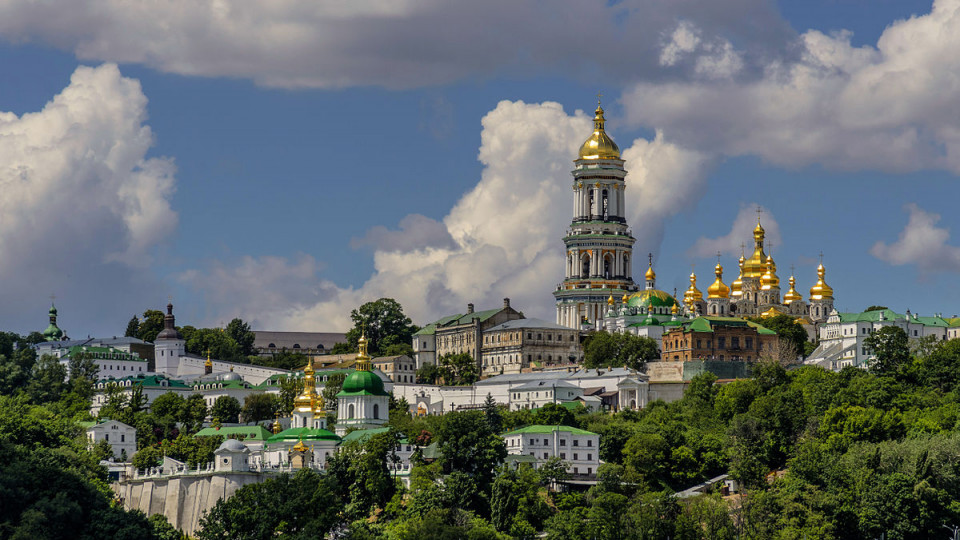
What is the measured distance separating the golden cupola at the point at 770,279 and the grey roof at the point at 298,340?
153 feet

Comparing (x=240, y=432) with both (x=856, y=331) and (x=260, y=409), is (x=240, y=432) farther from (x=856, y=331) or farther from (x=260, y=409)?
(x=856, y=331)

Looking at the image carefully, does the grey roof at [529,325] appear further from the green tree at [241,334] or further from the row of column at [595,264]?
the green tree at [241,334]

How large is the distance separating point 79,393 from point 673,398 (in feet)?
134

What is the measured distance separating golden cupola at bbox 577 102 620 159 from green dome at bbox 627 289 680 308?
11945 millimetres

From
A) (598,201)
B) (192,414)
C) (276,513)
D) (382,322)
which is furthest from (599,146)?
(276,513)

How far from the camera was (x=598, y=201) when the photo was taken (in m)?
150

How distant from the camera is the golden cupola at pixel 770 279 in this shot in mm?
157000

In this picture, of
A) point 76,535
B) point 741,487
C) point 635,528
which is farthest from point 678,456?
point 76,535

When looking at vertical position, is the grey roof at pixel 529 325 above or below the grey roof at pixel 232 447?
above

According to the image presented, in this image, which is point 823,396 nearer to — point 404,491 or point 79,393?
point 404,491

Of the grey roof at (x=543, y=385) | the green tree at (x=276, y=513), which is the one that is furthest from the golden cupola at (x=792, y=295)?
the green tree at (x=276, y=513)

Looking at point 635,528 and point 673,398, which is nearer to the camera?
point 635,528

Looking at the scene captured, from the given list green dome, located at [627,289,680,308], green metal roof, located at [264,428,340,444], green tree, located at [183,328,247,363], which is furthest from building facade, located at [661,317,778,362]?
green tree, located at [183,328,247,363]

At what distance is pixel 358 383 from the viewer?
378 ft
